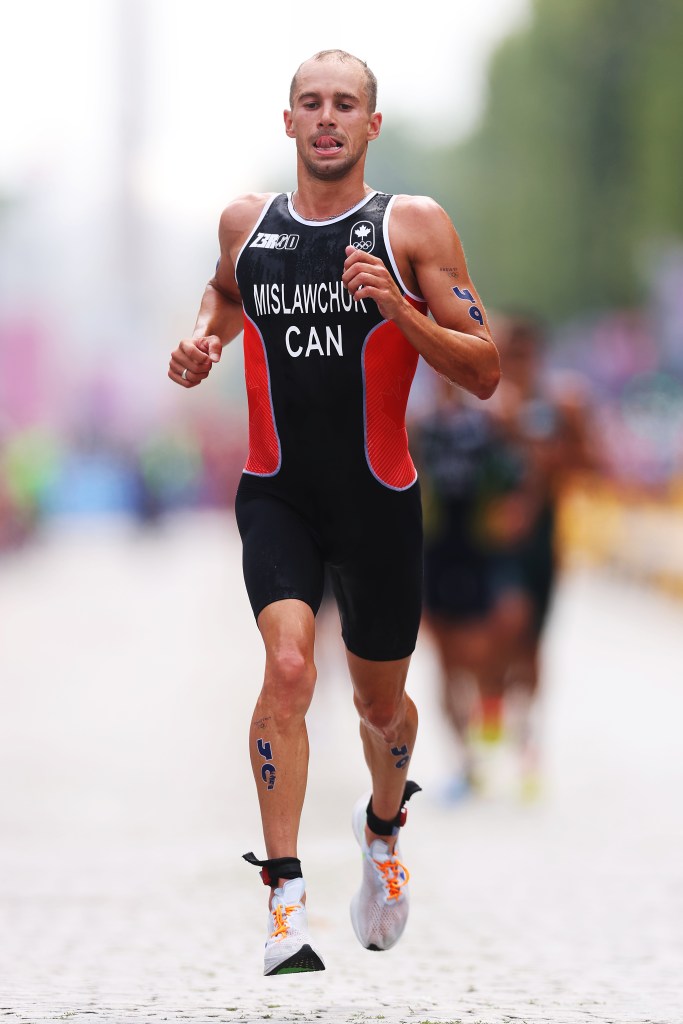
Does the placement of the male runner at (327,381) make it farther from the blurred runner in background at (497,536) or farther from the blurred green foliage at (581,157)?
the blurred green foliage at (581,157)

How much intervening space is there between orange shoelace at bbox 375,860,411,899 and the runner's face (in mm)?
2022

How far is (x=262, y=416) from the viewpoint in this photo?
18.2ft

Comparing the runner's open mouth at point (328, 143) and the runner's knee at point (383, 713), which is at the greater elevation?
the runner's open mouth at point (328, 143)

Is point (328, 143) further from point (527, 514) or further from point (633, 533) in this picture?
point (633, 533)

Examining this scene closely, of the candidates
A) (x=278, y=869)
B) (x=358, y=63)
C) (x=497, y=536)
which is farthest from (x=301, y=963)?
(x=497, y=536)

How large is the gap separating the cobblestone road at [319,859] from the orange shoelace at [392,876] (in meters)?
0.25

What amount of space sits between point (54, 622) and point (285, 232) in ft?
54.4

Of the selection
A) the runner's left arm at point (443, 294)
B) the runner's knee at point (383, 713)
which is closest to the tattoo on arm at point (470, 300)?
the runner's left arm at point (443, 294)

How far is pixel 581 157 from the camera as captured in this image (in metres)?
52.2

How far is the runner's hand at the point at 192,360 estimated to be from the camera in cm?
546

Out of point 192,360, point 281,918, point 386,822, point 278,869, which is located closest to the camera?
point 281,918

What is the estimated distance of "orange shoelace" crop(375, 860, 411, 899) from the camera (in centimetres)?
→ 606

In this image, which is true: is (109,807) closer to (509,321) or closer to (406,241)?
(509,321)

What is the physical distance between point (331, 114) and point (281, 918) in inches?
79.2
